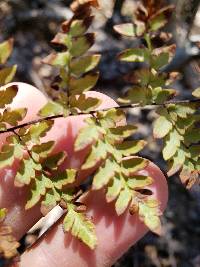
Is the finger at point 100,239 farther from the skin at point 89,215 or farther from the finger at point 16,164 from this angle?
the finger at point 16,164

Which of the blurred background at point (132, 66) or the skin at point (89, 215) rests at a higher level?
the skin at point (89, 215)

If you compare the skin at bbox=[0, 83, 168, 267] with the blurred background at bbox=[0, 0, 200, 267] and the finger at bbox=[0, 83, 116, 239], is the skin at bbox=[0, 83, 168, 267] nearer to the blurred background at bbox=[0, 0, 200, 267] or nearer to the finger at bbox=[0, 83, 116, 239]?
the finger at bbox=[0, 83, 116, 239]

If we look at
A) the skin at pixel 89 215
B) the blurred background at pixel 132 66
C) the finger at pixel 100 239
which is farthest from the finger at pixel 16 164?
the blurred background at pixel 132 66

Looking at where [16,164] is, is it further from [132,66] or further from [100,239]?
[132,66]

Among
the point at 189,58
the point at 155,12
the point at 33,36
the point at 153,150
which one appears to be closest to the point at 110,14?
the point at 33,36

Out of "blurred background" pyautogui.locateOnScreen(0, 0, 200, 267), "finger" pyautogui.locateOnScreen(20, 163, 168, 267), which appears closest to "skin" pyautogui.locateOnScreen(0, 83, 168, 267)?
"finger" pyautogui.locateOnScreen(20, 163, 168, 267)

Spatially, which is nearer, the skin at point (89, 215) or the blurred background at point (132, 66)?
the skin at point (89, 215)
